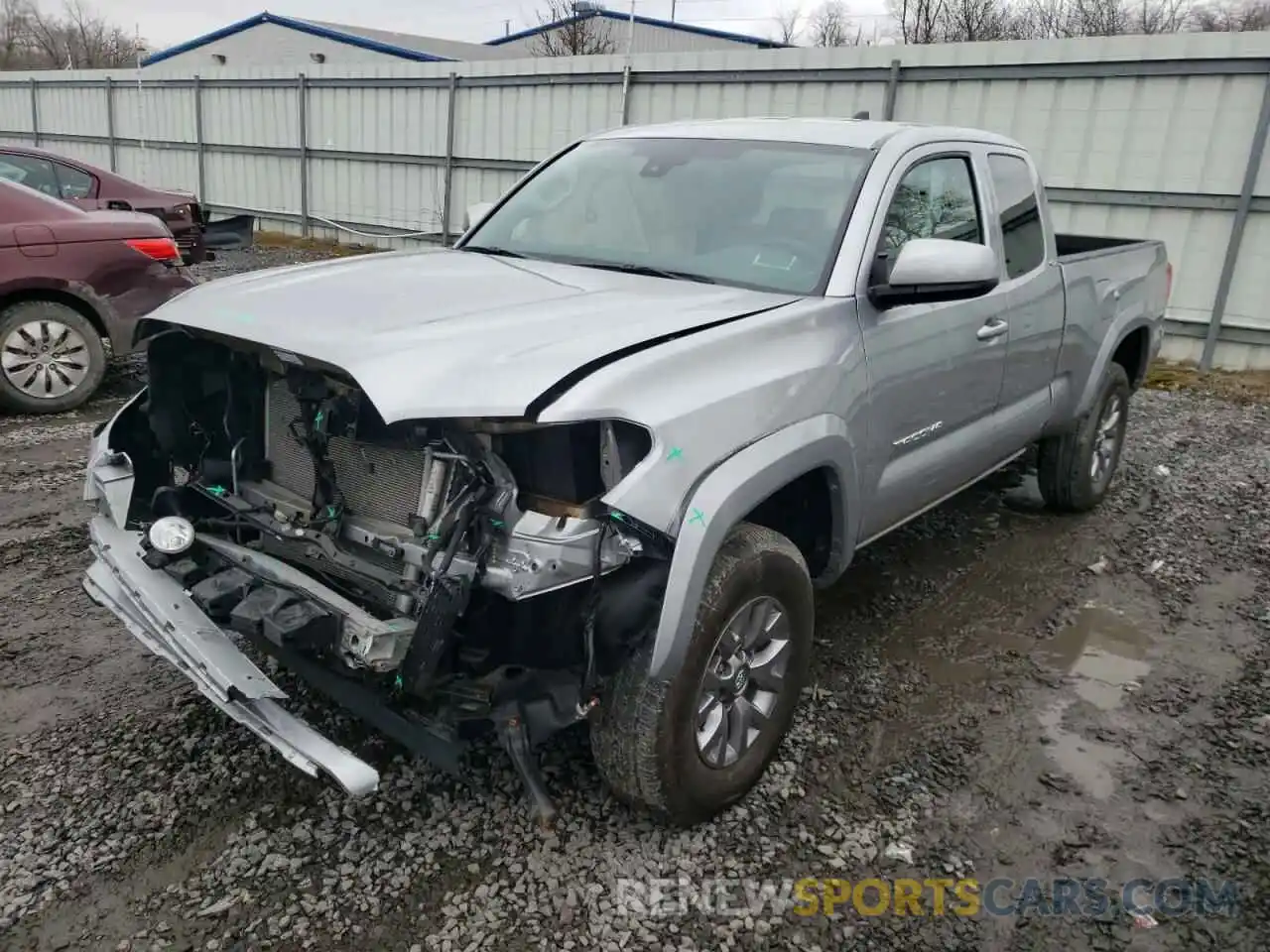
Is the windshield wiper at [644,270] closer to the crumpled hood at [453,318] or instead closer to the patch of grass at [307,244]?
the crumpled hood at [453,318]

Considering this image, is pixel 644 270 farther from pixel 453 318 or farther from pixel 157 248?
pixel 157 248

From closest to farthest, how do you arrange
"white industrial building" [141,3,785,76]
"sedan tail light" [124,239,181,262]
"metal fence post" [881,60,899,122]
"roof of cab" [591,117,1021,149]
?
"roof of cab" [591,117,1021,149] → "sedan tail light" [124,239,181,262] → "metal fence post" [881,60,899,122] → "white industrial building" [141,3,785,76]

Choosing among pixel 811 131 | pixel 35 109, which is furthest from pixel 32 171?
pixel 35 109

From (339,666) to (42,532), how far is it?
9.84 feet

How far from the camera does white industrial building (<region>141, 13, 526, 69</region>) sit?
95.2 ft

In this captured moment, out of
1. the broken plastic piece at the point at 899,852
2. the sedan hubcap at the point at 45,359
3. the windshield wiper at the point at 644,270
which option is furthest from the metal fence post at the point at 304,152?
the broken plastic piece at the point at 899,852

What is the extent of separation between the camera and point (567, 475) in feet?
7.88

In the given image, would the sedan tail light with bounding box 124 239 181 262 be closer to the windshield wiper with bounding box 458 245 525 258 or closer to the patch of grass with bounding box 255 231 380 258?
the windshield wiper with bounding box 458 245 525 258

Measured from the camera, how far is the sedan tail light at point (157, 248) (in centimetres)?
677

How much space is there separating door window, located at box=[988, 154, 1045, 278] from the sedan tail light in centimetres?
545

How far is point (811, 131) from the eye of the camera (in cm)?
382

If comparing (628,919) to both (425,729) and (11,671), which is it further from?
(11,671)

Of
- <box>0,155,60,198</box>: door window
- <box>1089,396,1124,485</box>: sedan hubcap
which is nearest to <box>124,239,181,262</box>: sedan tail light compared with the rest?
<box>0,155,60,198</box>: door window

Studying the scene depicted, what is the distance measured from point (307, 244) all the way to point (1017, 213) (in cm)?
1436
